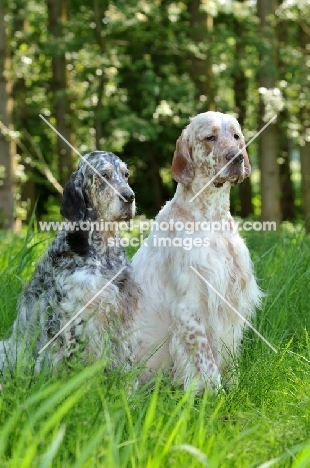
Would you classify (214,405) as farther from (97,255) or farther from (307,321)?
(307,321)

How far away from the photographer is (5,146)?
13.1 m

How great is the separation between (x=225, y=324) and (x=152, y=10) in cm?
1000

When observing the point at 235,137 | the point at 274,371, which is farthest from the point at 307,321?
the point at 235,137

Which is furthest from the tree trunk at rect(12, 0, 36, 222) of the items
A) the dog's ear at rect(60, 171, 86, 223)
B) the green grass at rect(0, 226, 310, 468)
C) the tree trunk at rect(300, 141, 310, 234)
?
→ the green grass at rect(0, 226, 310, 468)

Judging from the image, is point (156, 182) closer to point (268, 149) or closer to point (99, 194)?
point (268, 149)

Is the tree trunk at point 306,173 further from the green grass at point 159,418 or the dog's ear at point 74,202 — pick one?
the dog's ear at point 74,202

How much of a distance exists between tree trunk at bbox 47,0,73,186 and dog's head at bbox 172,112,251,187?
30.3ft

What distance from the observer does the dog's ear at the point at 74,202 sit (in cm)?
399

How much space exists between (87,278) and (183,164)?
1094 millimetres

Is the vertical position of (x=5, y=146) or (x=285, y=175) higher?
(x=5, y=146)

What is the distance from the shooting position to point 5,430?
2.59 meters

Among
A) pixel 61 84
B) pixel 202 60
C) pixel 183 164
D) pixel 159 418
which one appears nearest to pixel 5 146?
pixel 61 84

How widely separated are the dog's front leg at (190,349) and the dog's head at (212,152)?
842mm

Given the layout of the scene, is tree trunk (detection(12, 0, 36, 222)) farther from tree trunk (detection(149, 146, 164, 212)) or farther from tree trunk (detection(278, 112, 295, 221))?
tree trunk (detection(278, 112, 295, 221))
